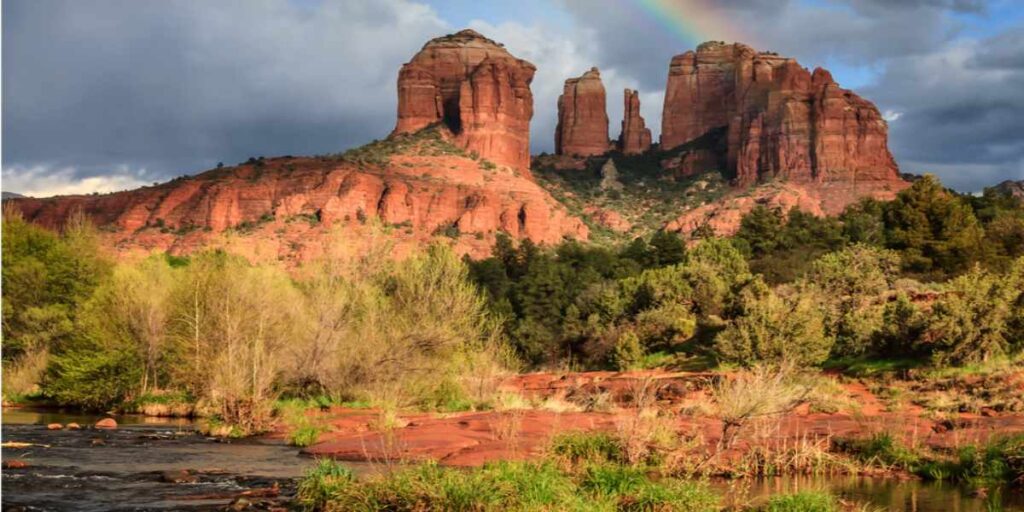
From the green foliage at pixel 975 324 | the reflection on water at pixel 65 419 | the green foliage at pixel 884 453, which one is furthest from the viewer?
the green foliage at pixel 975 324

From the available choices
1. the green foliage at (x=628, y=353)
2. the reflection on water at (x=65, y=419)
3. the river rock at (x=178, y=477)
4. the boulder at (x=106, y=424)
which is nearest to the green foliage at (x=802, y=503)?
the river rock at (x=178, y=477)

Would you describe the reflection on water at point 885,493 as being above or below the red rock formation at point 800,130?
below

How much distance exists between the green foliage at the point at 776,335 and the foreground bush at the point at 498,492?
22675 mm

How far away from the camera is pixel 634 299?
193ft

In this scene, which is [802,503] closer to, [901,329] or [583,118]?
[901,329]

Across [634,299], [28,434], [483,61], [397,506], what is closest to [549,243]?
[483,61]

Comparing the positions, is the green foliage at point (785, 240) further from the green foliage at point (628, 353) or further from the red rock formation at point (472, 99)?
the red rock formation at point (472, 99)

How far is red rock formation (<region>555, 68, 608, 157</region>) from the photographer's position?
180m

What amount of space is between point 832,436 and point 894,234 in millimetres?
40887

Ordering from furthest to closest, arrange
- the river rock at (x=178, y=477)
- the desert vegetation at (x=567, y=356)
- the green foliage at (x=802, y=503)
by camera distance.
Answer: the river rock at (x=178, y=477), the desert vegetation at (x=567, y=356), the green foliage at (x=802, y=503)

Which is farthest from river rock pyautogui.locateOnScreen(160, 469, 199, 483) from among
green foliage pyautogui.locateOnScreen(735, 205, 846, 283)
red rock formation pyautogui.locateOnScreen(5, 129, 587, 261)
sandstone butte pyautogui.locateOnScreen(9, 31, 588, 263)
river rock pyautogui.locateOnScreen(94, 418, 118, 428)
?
red rock formation pyautogui.locateOnScreen(5, 129, 587, 261)

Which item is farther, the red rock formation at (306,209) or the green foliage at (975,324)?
the red rock formation at (306,209)

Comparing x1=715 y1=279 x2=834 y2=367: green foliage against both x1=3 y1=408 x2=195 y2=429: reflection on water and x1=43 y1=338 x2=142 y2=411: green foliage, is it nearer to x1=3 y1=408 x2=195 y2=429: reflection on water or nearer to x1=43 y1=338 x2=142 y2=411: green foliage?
x1=3 y1=408 x2=195 y2=429: reflection on water

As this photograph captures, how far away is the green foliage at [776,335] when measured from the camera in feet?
125
